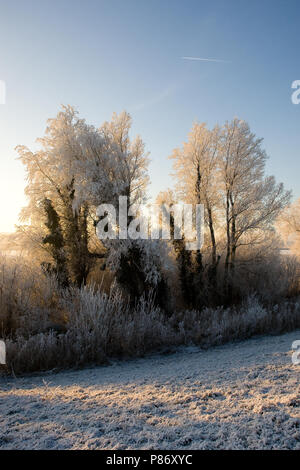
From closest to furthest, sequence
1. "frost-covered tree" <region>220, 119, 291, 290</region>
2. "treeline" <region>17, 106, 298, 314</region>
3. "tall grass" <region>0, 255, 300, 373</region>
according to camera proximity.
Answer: "tall grass" <region>0, 255, 300, 373</region>
"treeline" <region>17, 106, 298, 314</region>
"frost-covered tree" <region>220, 119, 291, 290</region>

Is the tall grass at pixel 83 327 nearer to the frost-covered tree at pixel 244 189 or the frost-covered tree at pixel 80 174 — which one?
the frost-covered tree at pixel 80 174

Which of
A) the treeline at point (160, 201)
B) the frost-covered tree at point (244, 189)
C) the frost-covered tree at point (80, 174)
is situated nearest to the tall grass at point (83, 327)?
the treeline at point (160, 201)

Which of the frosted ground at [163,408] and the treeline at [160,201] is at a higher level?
the treeline at [160,201]

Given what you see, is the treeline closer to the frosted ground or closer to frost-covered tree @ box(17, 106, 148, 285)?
frost-covered tree @ box(17, 106, 148, 285)

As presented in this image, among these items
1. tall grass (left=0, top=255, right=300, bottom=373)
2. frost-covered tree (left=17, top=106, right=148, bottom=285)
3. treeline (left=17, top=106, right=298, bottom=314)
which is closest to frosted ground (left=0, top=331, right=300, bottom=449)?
tall grass (left=0, top=255, right=300, bottom=373)

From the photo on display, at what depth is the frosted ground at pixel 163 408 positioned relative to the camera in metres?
1.89

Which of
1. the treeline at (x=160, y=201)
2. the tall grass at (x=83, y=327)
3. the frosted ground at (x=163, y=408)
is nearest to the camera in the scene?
the frosted ground at (x=163, y=408)

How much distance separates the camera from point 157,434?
1.95 metres

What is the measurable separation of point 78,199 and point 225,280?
5903 mm

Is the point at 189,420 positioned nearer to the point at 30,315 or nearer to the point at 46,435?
the point at 46,435

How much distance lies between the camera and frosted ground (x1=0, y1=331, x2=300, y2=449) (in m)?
1.89

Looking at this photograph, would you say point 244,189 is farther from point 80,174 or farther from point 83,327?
point 83,327

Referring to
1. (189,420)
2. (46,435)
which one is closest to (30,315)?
(46,435)

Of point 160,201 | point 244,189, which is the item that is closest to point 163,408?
point 160,201
